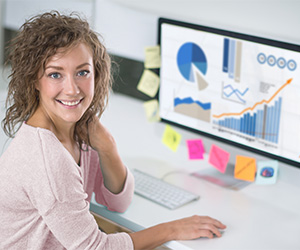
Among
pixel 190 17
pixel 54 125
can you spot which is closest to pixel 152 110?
pixel 190 17

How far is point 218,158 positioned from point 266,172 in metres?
0.17

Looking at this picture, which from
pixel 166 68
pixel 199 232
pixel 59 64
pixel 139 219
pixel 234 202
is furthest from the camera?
pixel 166 68

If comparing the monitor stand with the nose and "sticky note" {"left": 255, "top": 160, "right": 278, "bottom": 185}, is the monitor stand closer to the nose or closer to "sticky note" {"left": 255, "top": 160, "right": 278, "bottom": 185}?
"sticky note" {"left": 255, "top": 160, "right": 278, "bottom": 185}

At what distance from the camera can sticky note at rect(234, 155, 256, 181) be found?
1.64 meters

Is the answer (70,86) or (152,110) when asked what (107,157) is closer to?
(70,86)

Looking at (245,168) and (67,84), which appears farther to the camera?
(245,168)

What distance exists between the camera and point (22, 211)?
1250 mm

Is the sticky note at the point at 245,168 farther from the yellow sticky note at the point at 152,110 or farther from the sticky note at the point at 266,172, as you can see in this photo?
the yellow sticky note at the point at 152,110

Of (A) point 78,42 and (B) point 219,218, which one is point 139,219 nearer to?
(B) point 219,218

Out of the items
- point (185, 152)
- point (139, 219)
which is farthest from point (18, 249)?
point (185, 152)

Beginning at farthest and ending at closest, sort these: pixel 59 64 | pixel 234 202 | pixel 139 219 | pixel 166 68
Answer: pixel 166 68 → pixel 234 202 → pixel 139 219 → pixel 59 64

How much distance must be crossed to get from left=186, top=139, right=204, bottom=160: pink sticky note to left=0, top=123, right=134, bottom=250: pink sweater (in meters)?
0.57

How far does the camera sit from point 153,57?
180 cm

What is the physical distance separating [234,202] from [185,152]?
0.36 meters
